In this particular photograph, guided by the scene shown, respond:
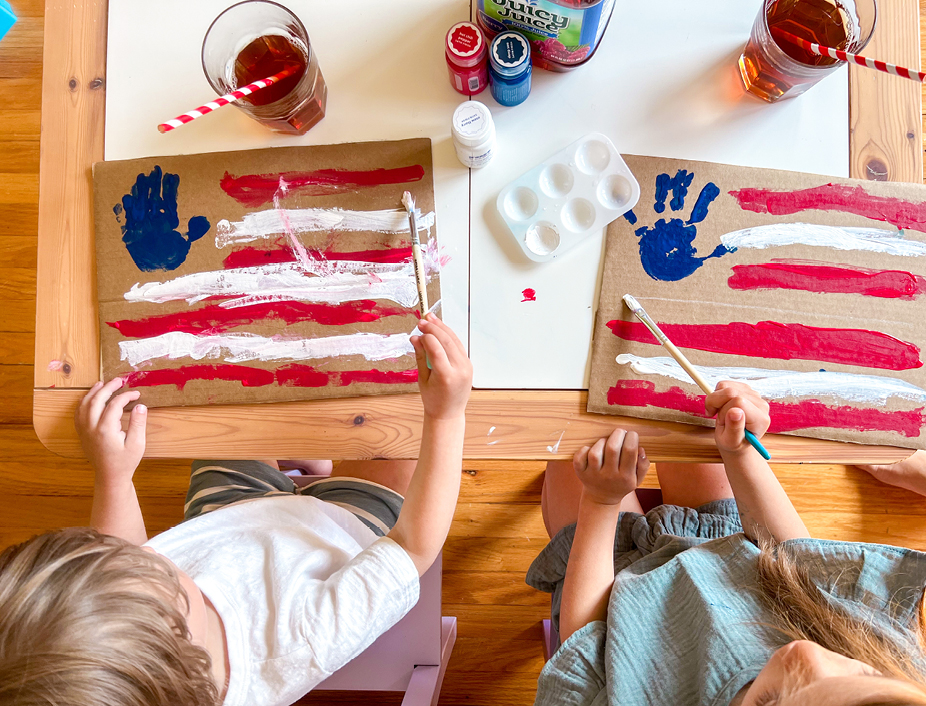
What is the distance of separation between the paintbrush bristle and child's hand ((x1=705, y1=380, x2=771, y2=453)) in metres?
0.42

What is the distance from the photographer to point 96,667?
52 cm

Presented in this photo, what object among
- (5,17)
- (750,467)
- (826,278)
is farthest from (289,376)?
(5,17)

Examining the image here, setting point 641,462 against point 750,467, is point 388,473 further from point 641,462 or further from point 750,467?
point 750,467

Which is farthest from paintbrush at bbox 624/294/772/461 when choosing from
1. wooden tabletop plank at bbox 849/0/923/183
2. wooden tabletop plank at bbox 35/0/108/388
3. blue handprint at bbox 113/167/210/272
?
wooden tabletop plank at bbox 35/0/108/388

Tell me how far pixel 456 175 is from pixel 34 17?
115cm

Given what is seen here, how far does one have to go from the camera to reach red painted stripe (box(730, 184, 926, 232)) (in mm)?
745

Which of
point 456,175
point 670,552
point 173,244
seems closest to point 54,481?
point 173,244

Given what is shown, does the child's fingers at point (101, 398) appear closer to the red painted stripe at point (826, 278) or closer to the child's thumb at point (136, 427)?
the child's thumb at point (136, 427)

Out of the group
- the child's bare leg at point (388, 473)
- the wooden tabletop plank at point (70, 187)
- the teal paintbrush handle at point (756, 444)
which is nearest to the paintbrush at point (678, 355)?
the teal paintbrush handle at point (756, 444)

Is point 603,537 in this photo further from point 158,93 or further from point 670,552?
point 158,93

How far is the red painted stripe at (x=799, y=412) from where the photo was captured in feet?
2.39

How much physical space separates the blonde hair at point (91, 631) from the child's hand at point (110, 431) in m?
0.14

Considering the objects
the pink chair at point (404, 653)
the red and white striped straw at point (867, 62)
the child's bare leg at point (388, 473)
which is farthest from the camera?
the child's bare leg at point (388, 473)

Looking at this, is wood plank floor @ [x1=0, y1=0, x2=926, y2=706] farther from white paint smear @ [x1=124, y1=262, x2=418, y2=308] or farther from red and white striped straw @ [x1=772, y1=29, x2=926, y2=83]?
red and white striped straw @ [x1=772, y1=29, x2=926, y2=83]
